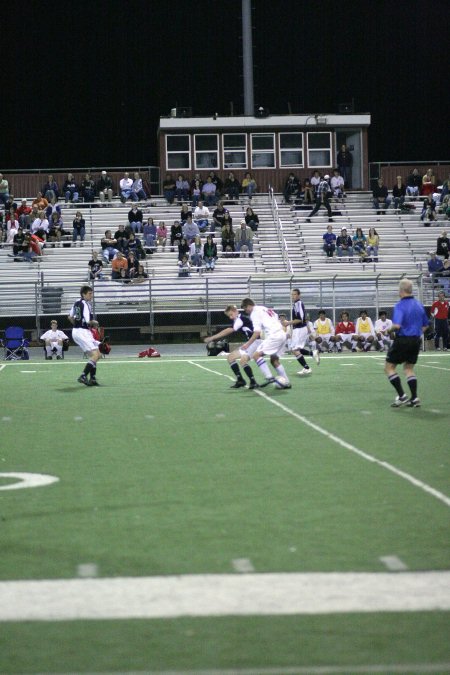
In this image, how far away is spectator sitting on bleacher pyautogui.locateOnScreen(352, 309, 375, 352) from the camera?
3294cm

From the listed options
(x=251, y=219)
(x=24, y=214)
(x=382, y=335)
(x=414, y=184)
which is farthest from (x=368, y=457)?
(x=414, y=184)

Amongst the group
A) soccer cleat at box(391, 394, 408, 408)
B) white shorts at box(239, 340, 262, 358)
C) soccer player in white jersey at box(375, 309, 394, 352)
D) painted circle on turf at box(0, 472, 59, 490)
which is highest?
white shorts at box(239, 340, 262, 358)

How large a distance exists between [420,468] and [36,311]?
2597cm

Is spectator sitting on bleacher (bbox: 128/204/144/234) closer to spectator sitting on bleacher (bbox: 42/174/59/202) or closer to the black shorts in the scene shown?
spectator sitting on bleacher (bbox: 42/174/59/202)

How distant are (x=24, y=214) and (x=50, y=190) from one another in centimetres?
252

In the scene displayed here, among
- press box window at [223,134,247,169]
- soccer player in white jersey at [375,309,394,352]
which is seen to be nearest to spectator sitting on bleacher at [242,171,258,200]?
press box window at [223,134,247,169]

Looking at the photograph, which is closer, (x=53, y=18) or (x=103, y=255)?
(x=103, y=255)

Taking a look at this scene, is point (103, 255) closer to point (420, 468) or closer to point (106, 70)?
point (106, 70)

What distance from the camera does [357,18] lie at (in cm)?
5262

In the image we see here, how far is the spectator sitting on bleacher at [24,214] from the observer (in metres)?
40.4

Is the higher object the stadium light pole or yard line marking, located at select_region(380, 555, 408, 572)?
the stadium light pole

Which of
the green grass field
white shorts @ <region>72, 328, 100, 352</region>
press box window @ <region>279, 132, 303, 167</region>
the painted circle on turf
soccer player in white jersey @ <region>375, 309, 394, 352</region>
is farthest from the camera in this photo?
press box window @ <region>279, 132, 303, 167</region>

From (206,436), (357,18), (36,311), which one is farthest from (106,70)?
(206,436)

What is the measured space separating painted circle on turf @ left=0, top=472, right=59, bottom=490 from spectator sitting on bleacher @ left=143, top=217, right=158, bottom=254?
98.1ft
